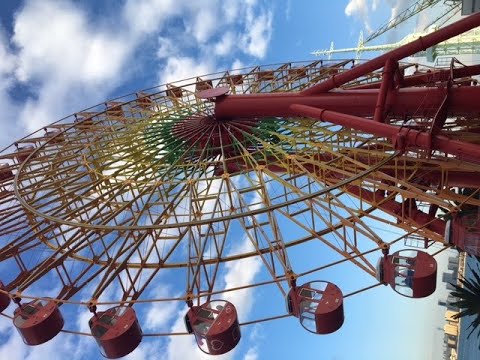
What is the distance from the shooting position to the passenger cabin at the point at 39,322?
2214 centimetres

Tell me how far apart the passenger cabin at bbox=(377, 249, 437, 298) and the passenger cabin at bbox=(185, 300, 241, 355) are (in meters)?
6.41

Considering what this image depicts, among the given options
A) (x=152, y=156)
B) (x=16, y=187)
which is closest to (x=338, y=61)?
(x=152, y=156)

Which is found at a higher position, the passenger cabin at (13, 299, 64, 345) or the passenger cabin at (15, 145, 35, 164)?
the passenger cabin at (15, 145, 35, 164)

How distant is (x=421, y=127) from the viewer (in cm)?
2091

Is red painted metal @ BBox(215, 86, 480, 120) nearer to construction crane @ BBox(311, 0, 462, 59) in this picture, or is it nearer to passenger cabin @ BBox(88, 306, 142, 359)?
passenger cabin @ BBox(88, 306, 142, 359)

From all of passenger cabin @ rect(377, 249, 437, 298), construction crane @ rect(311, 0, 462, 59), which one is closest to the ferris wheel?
passenger cabin @ rect(377, 249, 437, 298)

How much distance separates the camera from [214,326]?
66.4 ft

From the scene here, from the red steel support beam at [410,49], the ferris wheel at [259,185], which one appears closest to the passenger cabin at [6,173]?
the ferris wheel at [259,185]

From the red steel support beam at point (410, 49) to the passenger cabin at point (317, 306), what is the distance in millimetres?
9263

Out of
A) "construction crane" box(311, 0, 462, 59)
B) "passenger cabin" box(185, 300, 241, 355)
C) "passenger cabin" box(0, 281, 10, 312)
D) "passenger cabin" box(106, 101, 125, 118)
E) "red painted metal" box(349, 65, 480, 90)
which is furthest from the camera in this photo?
"construction crane" box(311, 0, 462, 59)

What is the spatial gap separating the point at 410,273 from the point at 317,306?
4169 mm

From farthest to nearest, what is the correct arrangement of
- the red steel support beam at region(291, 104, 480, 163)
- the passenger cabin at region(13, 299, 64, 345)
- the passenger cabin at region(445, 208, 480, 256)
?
1. the passenger cabin at region(13, 299, 64, 345)
2. the passenger cabin at region(445, 208, 480, 256)
3. the red steel support beam at region(291, 104, 480, 163)

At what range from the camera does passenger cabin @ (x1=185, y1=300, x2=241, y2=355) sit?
65.7ft

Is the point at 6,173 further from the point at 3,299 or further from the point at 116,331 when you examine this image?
the point at 116,331
